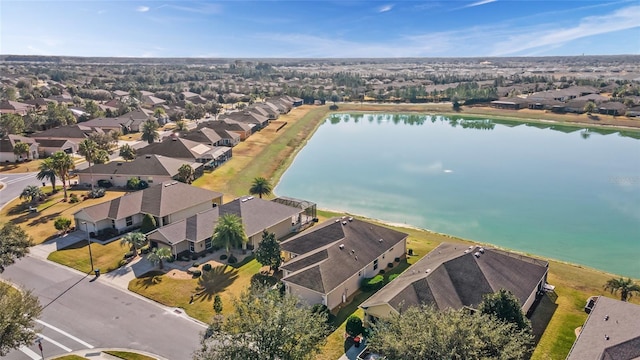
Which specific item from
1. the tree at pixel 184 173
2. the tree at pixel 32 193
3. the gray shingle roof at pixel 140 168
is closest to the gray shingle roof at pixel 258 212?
the tree at pixel 184 173

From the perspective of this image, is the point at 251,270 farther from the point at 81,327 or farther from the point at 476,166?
the point at 476,166

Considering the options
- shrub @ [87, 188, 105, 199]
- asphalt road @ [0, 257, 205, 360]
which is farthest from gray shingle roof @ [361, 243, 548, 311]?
shrub @ [87, 188, 105, 199]

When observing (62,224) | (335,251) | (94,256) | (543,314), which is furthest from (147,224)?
(543,314)

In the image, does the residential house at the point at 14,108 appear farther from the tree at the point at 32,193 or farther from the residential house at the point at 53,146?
the tree at the point at 32,193

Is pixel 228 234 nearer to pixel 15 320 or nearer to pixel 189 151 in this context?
pixel 15 320

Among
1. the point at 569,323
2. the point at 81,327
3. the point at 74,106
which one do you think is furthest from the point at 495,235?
the point at 74,106

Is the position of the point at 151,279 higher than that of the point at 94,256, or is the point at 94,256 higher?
the point at 151,279

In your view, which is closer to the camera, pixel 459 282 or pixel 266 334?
pixel 266 334
